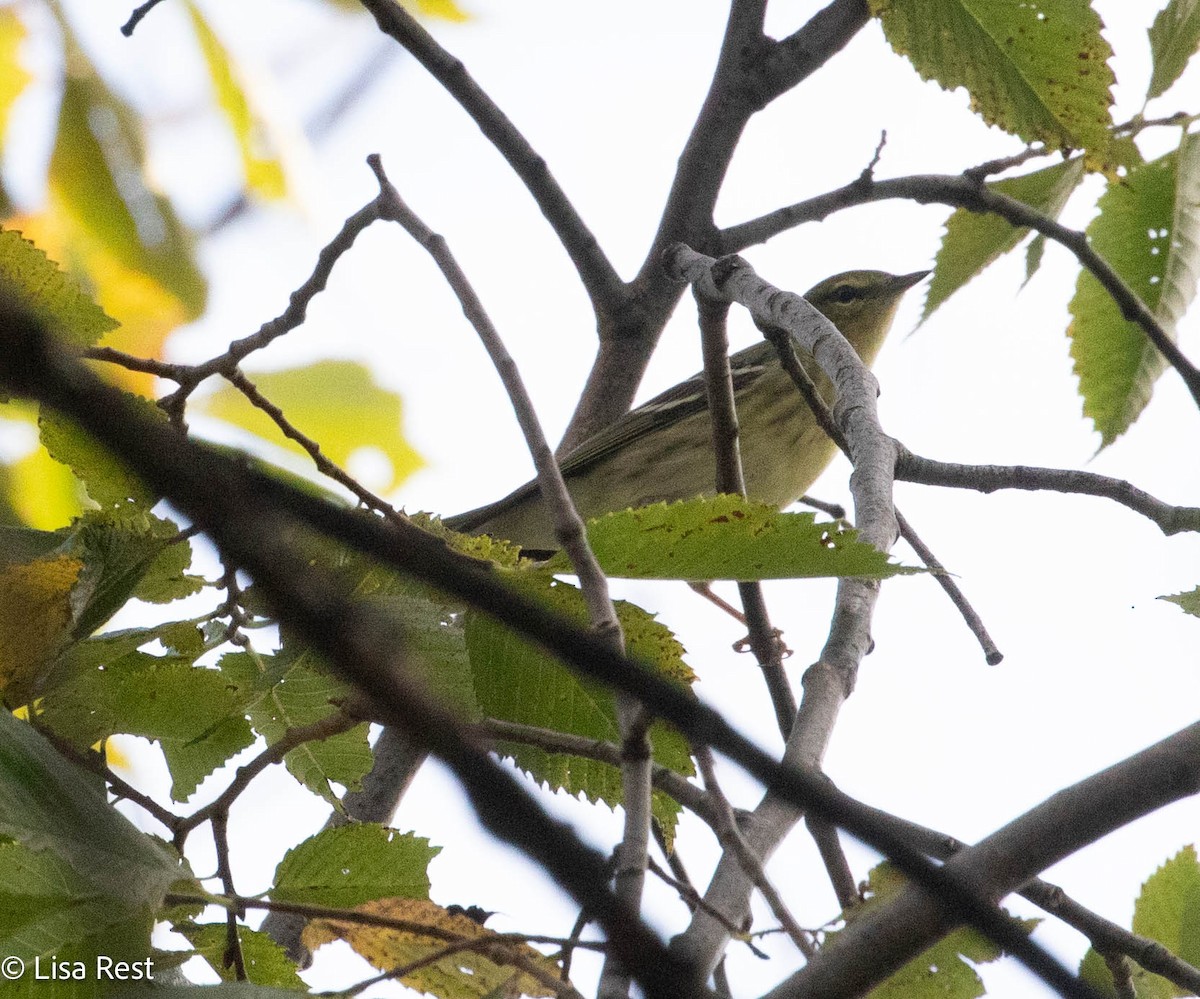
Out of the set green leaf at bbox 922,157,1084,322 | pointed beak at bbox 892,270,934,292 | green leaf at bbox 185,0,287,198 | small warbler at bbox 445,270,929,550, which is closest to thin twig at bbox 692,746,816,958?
green leaf at bbox 922,157,1084,322

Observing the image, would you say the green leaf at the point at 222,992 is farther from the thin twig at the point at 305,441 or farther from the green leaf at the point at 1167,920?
the green leaf at the point at 1167,920

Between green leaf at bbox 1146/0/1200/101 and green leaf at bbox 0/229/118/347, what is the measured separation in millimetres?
2298

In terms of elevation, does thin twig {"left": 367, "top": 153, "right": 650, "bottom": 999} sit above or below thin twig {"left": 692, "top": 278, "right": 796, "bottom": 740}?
below

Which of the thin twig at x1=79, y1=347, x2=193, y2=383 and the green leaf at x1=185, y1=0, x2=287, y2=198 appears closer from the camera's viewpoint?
the thin twig at x1=79, y1=347, x2=193, y2=383

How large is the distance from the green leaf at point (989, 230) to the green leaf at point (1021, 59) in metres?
0.42

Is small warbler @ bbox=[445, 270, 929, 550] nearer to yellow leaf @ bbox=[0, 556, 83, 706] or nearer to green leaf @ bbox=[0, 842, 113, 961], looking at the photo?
yellow leaf @ bbox=[0, 556, 83, 706]

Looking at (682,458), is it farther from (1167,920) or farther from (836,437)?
(1167,920)

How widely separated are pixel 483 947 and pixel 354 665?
3.86 ft

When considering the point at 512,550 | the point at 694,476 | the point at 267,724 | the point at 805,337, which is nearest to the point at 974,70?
the point at 805,337

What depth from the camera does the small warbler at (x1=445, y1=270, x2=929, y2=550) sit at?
19.0 ft

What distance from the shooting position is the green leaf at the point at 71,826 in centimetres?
145

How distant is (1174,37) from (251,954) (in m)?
2.66

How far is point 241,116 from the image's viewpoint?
12.2 feet

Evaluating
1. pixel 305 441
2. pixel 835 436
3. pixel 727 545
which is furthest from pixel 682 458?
pixel 727 545
